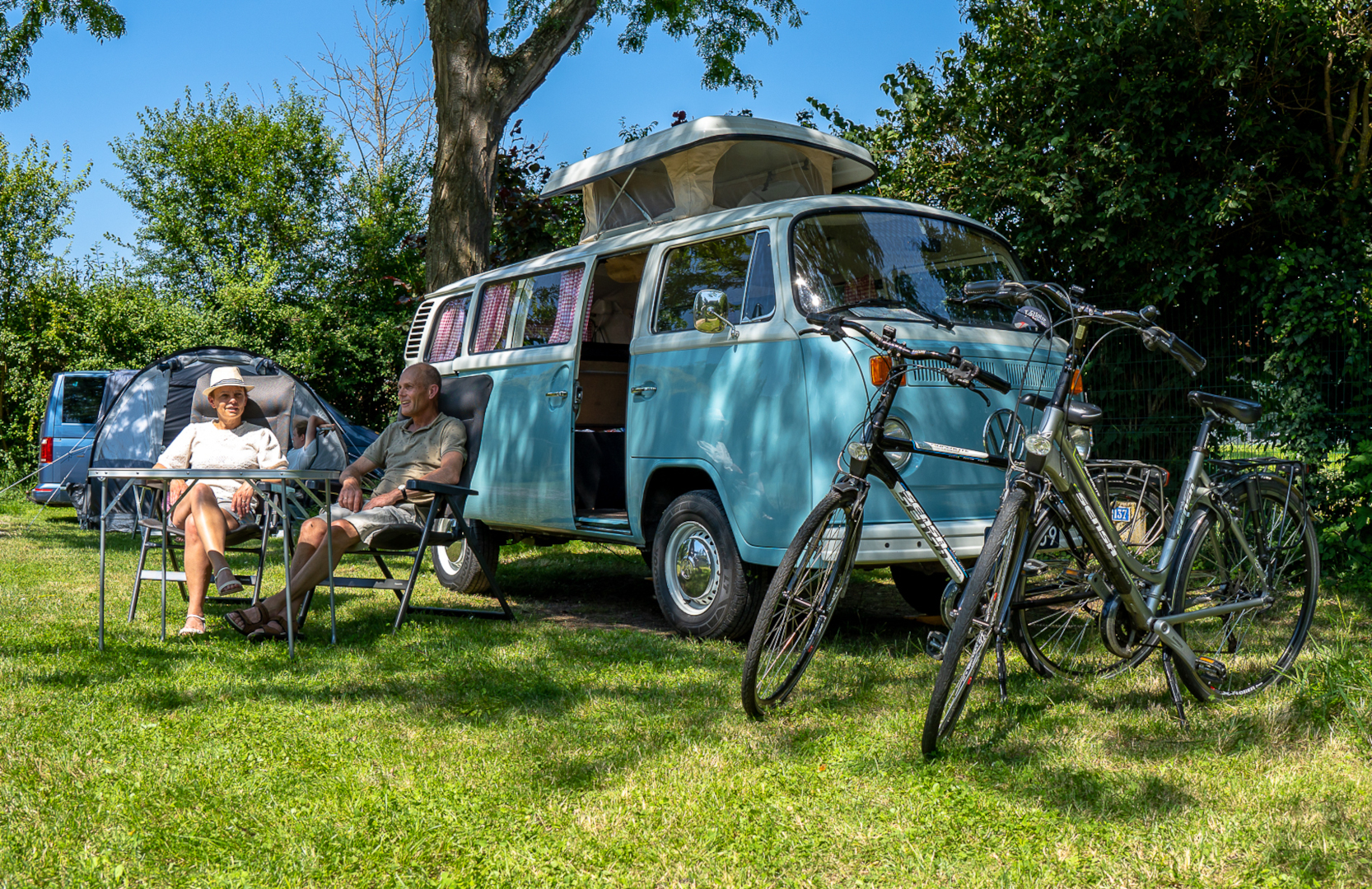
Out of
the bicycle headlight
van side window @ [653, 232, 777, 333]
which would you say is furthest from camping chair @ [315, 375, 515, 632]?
the bicycle headlight

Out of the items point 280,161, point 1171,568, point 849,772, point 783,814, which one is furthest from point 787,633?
point 280,161

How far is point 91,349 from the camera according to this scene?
57.1 feet

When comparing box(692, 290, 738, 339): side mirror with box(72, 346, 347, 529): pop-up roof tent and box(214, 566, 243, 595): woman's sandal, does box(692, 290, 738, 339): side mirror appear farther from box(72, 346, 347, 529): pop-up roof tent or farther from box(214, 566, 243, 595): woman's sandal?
box(72, 346, 347, 529): pop-up roof tent

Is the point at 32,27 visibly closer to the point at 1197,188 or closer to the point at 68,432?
the point at 68,432

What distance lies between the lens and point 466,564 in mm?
7328

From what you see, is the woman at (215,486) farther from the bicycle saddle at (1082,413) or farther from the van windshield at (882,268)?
the bicycle saddle at (1082,413)

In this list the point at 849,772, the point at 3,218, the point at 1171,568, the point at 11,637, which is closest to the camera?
the point at 849,772

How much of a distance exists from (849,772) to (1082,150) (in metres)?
6.10

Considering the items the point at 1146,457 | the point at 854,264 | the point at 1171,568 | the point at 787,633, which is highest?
the point at 854,264

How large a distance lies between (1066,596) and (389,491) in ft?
12.5

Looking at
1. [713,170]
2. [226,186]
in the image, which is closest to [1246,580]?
[713,170]

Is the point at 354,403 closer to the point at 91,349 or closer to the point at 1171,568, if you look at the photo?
the point at 91,349

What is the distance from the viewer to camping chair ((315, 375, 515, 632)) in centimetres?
555

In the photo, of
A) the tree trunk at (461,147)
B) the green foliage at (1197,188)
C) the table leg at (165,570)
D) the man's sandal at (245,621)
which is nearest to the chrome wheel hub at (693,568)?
the man's sandal at (245,621)
